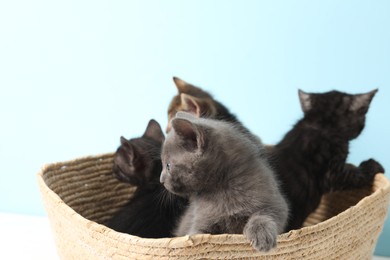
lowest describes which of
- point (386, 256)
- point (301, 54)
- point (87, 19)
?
point (386, 256)

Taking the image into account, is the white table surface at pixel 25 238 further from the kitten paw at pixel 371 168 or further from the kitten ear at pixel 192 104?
the kitten ear at pixel 192 104

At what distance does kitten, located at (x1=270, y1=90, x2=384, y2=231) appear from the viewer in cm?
141

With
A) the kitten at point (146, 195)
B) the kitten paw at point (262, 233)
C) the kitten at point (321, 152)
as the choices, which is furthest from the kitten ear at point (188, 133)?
the kitten at point (321, 152)

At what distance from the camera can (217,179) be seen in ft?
3.38

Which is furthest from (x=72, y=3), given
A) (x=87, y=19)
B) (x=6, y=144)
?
(x=6, y=144)

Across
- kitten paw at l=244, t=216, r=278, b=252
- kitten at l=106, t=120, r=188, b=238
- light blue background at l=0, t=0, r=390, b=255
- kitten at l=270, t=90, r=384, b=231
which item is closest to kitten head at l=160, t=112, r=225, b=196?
kitten paw at l=244, t=216, r=278, b=252

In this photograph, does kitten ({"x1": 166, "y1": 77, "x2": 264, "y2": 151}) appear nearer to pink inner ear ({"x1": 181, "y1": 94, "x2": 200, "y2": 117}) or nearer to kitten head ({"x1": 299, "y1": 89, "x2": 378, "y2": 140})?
pink inner ear ({"x1": 181, "y1": 94, "x2": 200, "y2": 117})

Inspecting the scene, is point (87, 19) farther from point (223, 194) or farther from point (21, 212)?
point (223, 194)

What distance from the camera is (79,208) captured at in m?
1.58

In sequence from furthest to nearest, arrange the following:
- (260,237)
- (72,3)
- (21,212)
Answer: (21,212)
(72,3)
(260,237)

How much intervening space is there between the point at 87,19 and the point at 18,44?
0.31m

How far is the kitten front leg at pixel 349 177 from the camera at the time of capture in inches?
57.4

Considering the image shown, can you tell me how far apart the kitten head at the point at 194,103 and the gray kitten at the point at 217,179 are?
335 millimetres

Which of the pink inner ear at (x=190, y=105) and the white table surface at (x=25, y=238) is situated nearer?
the pink inner ear at (x=190, y=105)
